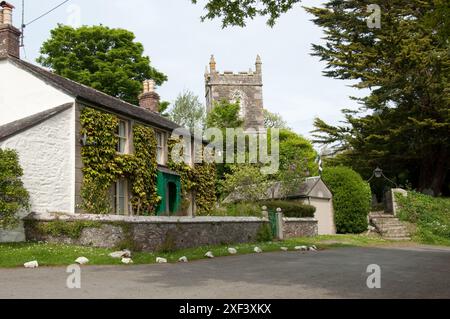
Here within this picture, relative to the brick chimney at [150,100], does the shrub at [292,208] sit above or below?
below

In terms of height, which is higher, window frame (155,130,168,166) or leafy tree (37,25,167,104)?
leafy tree (37,25,167,104)

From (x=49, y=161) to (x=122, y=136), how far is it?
14.8 feet

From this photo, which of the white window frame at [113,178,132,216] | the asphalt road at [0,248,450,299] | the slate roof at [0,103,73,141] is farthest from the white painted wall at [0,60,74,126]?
the asphalt road at [0,248,450,299]

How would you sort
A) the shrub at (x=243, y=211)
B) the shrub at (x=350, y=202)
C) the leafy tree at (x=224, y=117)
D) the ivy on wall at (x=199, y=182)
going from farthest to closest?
the leafy tree at (x=224, y=117)
the shrub at (x=350, y=202)
the ivy on wall at (x=199, y=182)
the shrub at (x=243, y=211)

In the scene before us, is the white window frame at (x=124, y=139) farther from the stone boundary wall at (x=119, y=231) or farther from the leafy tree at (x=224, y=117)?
the leafy tree at (x=224, y=117)

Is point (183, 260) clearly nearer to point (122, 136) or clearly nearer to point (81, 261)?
point (81, 261)

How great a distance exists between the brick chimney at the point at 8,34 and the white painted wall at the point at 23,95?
0.61 meters

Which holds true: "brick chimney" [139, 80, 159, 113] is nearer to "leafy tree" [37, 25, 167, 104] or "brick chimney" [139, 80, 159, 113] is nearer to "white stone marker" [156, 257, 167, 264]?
"leafy tree" [37, 25, 167, 104]

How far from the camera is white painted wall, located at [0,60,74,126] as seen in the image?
19.4 metres

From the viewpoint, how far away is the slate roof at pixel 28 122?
54.5 feet

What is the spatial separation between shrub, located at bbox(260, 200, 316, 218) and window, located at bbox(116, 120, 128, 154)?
886 cm

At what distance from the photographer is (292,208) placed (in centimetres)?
2706

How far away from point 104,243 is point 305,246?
871 cm

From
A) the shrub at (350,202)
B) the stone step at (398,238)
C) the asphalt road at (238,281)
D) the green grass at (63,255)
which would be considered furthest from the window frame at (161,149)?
the stone step at (398,238)
